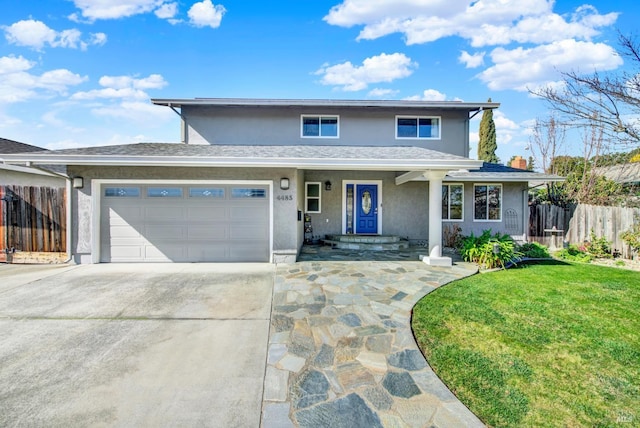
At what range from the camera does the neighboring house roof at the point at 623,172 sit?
1320 centimetres

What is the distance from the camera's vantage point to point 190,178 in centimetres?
756

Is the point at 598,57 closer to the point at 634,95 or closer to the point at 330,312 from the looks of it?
the point at 634,95

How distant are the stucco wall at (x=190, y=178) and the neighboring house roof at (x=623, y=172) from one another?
47.7 feet

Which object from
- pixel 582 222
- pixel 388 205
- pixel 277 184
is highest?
pixel 277 184

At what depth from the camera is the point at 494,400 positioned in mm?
2598

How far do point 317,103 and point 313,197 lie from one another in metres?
3.53

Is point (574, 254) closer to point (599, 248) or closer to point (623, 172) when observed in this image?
point (599, 248)

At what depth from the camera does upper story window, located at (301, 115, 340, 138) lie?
1122cm

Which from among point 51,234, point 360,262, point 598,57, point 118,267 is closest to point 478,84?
point 598,57

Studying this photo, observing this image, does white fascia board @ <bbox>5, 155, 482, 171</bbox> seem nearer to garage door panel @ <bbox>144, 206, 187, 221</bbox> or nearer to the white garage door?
the white garage door

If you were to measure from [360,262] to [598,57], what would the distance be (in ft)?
29.0

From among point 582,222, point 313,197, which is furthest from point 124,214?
point 582,222

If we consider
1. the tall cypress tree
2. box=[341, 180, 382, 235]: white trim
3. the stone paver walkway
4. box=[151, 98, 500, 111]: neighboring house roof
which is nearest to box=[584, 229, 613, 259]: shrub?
box=[151, 98, 500, 111]: neighboring house roof

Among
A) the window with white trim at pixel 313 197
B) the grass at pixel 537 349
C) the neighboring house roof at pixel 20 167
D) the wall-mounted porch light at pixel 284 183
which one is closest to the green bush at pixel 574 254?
the grass at pixel 537 349
